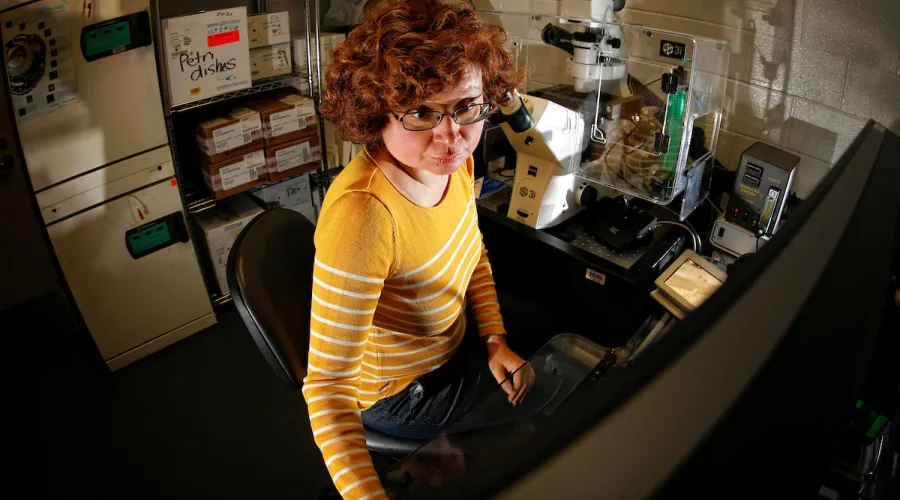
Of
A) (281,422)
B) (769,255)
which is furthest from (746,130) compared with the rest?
(281,422)

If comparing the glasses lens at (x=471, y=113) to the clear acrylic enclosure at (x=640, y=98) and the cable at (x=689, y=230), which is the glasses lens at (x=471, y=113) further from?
the cable at (x=689, y=230)

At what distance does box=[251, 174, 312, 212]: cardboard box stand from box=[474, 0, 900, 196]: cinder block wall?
3.65ft

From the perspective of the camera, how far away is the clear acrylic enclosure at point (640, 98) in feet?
5.16

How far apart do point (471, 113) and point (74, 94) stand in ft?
4.38

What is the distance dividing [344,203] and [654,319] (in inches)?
25.6

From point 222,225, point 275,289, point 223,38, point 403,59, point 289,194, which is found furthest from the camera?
point 289,194

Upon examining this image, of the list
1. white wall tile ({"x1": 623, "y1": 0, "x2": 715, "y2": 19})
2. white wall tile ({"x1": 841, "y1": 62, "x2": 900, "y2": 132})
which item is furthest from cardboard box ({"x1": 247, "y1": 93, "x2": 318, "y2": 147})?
white wall tile ({"x1": 841, "y1": 62, "x2": 900, "y2": 132})

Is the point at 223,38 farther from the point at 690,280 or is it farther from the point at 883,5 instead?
the point at 883,5

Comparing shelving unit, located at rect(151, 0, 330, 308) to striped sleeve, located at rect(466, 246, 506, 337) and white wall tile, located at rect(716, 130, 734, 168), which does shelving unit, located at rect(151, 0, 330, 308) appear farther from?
white wall tile, located at rect(716, 130, 734, 168)

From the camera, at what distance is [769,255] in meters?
0.51

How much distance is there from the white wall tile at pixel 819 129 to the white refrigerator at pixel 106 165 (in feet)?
6.34

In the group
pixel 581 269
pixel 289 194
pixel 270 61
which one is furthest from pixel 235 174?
pixel 581 269

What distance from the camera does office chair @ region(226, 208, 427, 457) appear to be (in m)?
1.20

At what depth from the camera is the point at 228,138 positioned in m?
2.28
